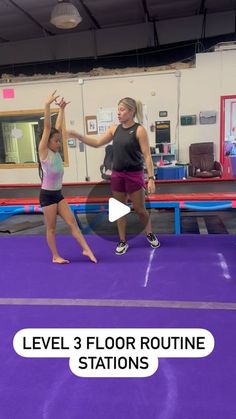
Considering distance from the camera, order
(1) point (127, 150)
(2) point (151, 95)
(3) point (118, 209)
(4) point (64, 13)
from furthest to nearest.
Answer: (2) point (151, 95) < (4) point (64, 13) < (3) point (118, 209) < (1) point (127, 150)

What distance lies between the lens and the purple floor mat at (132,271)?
8.09 feet

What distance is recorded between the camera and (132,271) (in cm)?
283

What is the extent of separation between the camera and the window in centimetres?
814

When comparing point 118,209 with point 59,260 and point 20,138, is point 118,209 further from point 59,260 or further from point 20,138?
point 20,138

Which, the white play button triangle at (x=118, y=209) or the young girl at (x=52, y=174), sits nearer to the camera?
the young girl at (x=52, y=174)

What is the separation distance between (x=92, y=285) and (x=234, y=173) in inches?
204

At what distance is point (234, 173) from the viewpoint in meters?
6.97

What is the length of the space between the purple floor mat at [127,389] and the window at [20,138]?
22.0 feet

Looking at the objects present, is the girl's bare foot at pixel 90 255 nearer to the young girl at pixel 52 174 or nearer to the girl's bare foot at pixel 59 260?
the young girl at pixel 52 174

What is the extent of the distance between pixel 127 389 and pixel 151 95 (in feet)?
22.2

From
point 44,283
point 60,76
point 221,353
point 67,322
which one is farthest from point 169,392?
point 60,76

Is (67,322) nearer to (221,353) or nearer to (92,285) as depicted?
(92,285)

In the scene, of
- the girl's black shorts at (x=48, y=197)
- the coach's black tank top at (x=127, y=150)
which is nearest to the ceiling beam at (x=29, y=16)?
the coach's black tank top at (x=127, y=150)

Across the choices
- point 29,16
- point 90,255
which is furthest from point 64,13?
point 90,255
